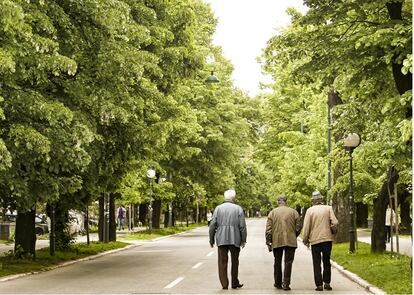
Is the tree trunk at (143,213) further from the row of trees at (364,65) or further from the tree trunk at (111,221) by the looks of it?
the row of trees at (364,65)

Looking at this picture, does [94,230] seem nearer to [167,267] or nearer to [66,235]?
[66,235]

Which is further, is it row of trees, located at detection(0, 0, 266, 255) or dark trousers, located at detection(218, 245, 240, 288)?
row of trees, located at detection(0, 0, 266, 255)

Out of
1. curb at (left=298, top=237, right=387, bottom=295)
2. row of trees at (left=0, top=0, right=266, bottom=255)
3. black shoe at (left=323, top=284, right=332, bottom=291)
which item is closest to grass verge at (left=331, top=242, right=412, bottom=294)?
curb at (left=298, top=237, right=387, bottom=295)

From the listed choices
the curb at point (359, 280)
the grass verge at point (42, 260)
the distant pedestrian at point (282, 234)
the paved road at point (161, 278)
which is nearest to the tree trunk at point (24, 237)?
the grass verge at point (42, 260)

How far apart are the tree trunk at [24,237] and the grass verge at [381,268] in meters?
8.82

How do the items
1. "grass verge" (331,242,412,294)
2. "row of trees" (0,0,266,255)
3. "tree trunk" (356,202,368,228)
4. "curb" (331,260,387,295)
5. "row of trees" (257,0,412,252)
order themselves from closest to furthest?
1. "curb" (331,260,387,295)
2. "grass verge" (331,242,412,294)
3. "row of trees" (257,0,412,252)
4. "row of trees" (0,0,266,255)
5. "tree trunk" (356,202,368,228)

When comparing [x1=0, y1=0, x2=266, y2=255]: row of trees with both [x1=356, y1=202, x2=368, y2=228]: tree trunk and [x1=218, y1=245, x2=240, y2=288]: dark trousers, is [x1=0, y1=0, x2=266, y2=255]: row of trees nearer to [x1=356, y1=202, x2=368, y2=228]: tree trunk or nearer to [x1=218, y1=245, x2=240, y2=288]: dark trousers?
[x1=218, y1=245, x2=240, y2=288]: dark trousers

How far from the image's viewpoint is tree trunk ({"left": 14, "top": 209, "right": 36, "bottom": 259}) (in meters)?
20.4

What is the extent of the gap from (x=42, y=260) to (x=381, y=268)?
32.5 feet

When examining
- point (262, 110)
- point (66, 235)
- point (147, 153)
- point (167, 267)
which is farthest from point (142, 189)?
point (167, 267)

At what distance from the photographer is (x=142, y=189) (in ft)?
136

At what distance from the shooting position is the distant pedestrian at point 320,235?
1311 centimetres

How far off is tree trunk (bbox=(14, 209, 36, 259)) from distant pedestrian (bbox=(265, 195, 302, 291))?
953cm

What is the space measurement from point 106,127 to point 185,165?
85.8 feet
